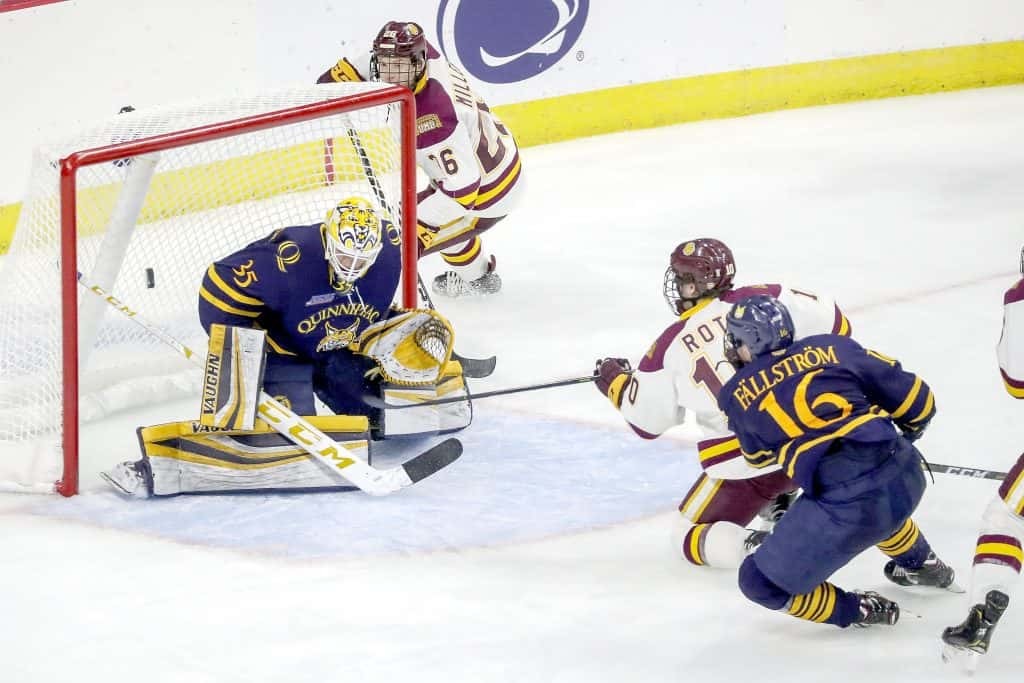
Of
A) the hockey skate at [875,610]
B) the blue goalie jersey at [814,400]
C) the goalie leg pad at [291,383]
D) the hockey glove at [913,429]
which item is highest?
the blue goalie jersey at [814,400]

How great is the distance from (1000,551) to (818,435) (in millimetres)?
361

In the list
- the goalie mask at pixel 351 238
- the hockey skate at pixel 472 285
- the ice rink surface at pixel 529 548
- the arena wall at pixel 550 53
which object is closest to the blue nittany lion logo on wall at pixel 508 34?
the arena wall at pixel 550 53

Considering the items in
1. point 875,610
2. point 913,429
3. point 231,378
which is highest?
point 913,429

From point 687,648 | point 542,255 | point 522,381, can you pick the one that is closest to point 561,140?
point 542,255

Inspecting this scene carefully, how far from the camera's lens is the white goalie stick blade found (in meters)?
4.28

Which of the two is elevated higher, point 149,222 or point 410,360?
point 149,222

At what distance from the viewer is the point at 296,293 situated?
11.8 ft

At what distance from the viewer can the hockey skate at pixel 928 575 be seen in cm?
294

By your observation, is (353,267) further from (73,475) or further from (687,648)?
Result: (687,648)

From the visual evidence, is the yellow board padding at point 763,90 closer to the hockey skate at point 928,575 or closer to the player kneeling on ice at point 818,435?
the hockey skate at point 928,575

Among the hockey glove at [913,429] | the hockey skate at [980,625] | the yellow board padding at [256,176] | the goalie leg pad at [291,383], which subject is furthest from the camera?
the yellow board padding at [256,176]

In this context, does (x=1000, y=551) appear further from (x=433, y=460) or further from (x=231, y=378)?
(x=231, y=378)

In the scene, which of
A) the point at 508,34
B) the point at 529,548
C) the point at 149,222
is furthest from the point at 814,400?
the point at 508,34

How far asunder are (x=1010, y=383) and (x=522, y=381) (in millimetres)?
1816
